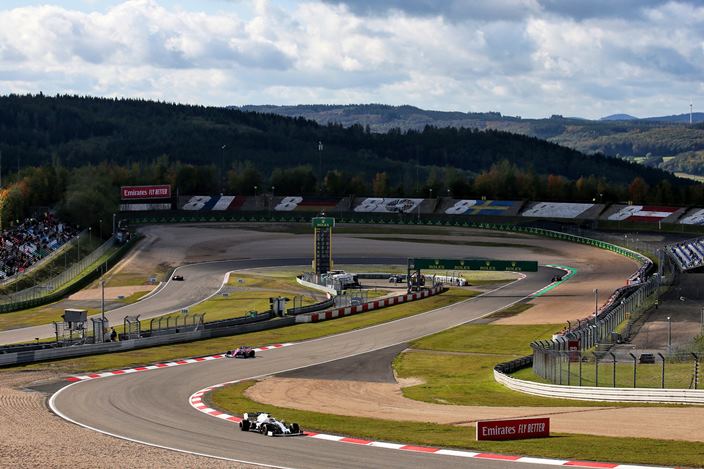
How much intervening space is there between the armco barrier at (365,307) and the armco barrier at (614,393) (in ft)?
106

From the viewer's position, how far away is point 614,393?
41250 mm

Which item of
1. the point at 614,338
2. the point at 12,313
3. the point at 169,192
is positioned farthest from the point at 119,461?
the point at 169,192

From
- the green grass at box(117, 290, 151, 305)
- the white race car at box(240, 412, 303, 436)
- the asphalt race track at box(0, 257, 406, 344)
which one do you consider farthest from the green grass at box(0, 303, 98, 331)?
the white race car at box(240, 412, 303, 436)

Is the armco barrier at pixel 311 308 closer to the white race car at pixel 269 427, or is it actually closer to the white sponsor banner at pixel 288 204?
the white race car at pixel 269 427

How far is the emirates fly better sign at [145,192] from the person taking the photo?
183m

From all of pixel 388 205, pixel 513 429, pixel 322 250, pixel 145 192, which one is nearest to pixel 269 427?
pixel 513 429

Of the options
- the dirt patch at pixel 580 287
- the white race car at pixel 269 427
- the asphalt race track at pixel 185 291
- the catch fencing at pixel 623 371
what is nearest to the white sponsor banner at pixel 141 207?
the asphalt race track at pixel 185 291

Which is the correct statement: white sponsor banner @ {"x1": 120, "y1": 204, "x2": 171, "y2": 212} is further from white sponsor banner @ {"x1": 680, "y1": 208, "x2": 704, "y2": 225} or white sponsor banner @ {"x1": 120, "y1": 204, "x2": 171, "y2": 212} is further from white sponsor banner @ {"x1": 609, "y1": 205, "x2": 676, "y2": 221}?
white sponsor banner @ {"x1": 680, "y1": 208, "x2": 704, "y2": 225}

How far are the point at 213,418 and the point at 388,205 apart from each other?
152283mm

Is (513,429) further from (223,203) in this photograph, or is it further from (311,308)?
(223,203)

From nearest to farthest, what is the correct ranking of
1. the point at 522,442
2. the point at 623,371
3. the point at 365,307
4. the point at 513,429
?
the point at 522,442 < the point at 513,429 < the point at 623,371 < the point at 365,307

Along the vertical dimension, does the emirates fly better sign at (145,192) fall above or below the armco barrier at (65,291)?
above

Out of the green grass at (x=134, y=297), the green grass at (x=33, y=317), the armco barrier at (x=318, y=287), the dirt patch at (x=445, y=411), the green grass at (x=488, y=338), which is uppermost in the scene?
the dirt patch at (x=445, y=411)

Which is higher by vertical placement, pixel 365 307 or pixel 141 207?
pixel 141 207
